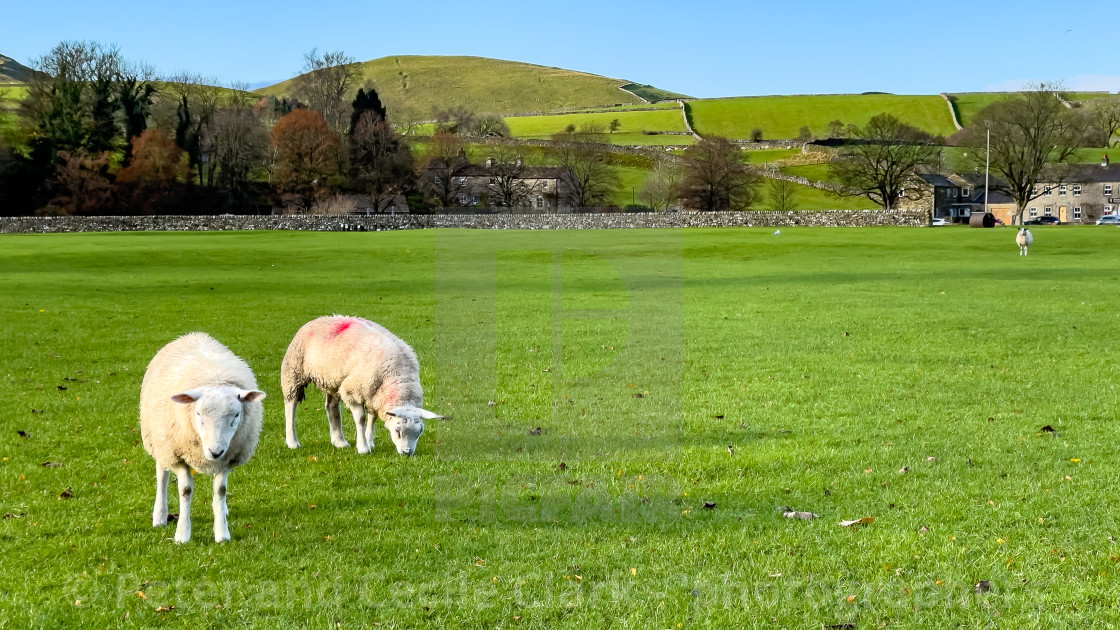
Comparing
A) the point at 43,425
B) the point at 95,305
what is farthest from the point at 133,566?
the point at 95,305

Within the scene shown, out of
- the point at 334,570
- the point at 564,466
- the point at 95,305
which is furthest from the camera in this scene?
the point at 95,305

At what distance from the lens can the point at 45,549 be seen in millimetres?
6668

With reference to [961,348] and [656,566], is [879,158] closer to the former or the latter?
[961,348]

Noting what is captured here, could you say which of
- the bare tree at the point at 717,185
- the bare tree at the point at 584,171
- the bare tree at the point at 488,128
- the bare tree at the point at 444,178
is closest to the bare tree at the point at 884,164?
the bare tree at the point at 717,185

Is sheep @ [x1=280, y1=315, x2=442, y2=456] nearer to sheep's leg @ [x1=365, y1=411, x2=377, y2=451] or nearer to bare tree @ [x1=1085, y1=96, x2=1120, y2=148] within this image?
sheep's leg @ [x1=365, y1=411, x2=377, y2=451]

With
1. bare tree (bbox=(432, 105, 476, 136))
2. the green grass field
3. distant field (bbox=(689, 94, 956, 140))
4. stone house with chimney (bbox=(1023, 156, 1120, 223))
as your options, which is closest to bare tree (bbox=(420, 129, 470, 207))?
bare tree (bbox=(432, 105, 476, 136))

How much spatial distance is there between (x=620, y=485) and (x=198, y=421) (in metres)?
3.73

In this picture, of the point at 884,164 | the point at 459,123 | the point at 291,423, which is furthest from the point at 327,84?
the point at 291,423

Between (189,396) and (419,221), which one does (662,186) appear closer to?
(419,221)

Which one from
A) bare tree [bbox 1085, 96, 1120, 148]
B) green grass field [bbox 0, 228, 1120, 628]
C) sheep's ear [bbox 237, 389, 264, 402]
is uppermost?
bare tree [bbox 1085, 96, 1120, 148]

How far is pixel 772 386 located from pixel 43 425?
31.2 ft

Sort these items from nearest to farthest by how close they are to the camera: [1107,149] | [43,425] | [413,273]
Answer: [43,425] < [413,273] < [1107,149]

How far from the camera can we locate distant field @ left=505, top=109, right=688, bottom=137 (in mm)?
160500

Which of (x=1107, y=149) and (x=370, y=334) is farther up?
(x=1107, y=149)
